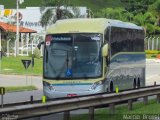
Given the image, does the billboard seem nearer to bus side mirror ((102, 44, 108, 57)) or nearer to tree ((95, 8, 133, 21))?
tree ((95, 8, 133, 21))

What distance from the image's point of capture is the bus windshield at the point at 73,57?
20.8 m

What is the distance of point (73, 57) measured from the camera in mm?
20859

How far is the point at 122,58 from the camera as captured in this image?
78.5 ft

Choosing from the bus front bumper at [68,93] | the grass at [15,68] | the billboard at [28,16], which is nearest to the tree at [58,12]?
the billboard at [28,16]

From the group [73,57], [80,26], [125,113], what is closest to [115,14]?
[80,26]

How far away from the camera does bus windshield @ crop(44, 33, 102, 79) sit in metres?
20.8

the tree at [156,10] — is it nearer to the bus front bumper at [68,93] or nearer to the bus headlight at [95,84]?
the bus headlight at [95,84]

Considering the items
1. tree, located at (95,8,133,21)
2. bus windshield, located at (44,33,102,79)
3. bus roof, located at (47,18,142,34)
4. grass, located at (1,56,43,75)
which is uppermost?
bus roof, located at (47,18,142,34)

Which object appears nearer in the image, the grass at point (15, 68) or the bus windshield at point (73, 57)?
the bus windshield at point (73, 57)

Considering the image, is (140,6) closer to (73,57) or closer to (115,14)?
(115,14)

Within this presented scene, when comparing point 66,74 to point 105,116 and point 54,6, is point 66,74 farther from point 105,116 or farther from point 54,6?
point 54,6

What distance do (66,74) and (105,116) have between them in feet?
15.6

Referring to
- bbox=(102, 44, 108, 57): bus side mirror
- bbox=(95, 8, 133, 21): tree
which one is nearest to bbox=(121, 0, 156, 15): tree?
bbox=(95, 8, 133, 21): tree

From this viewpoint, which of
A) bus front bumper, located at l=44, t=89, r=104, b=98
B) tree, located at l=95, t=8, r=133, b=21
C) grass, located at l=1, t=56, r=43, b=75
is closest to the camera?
bus front bumper, located at l=44, t=89, r=104, b=98
